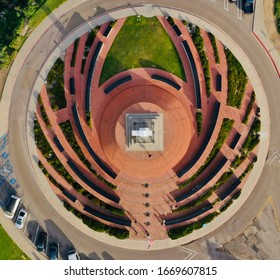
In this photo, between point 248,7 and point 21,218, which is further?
point 248,7

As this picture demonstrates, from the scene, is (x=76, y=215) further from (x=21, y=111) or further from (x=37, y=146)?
(x=21, y=111)

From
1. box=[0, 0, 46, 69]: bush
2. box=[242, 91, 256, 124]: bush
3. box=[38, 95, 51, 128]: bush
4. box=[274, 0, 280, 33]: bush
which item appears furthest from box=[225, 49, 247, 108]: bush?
box=[0, 0, 46, 69]: bush

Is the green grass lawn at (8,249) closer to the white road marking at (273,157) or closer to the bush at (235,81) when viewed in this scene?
the bush at (235,81)

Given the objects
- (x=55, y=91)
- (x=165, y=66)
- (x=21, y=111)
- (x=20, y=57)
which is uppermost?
(x=165, y=66)

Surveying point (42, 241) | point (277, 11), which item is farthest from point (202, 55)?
point (42, 241)

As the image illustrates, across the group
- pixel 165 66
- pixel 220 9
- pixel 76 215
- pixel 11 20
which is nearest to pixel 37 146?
pixel 76 215

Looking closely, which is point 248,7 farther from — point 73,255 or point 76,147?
point 73,255
